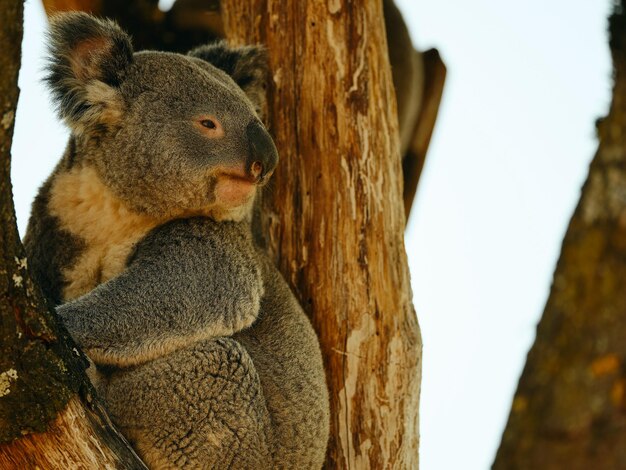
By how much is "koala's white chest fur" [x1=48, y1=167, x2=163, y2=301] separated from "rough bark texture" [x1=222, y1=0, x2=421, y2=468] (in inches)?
35.0

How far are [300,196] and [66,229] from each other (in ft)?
4.22

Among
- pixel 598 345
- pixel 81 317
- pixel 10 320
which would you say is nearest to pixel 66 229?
pixel 81 317

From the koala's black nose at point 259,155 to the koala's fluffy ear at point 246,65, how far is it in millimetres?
679

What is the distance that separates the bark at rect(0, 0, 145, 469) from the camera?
3.00m

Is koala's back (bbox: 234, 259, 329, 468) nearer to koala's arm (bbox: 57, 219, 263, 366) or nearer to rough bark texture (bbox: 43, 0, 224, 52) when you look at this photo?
koala's arm (bbox: 57, 219, 263, 366)

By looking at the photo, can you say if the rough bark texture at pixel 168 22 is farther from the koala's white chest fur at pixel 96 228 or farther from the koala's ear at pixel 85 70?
the koala's white chest fur at pixel 96 228

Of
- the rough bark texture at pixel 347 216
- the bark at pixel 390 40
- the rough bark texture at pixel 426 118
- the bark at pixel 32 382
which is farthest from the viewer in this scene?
the rough bark texture at pixel 426 118

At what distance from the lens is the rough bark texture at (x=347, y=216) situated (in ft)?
15.6

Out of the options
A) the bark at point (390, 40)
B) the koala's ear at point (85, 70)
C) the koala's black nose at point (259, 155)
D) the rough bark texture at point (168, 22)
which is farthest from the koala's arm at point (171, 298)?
the rough bark texture at point (168, 22)

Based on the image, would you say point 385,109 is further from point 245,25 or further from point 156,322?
point 156,322

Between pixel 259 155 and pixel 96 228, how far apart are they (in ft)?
3.13

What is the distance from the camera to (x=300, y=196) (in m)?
5.09

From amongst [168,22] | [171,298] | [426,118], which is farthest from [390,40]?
[171,298]

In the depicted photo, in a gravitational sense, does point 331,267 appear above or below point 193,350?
above
